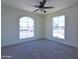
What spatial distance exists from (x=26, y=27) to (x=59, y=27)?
2.82 meters

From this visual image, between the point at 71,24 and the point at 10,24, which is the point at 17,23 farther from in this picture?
the point at 71,24

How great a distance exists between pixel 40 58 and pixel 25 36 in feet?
12.4

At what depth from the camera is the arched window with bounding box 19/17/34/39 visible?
6.46m

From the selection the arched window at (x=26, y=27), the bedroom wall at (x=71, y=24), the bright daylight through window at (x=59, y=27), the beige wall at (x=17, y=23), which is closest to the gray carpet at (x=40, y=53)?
the bedroom wall at (x=71, y=24)

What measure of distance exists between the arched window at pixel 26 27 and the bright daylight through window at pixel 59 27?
2079mm

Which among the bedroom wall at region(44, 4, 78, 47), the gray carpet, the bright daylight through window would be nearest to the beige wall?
the bedroom wall at region(44, 4, 78, 47)

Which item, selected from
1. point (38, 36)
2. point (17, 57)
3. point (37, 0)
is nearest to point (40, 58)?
point (17, 57)

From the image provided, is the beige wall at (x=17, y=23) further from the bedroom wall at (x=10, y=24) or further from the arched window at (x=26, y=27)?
the arched window at (x=26, y=27)

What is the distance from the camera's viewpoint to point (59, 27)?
6477 millimetres

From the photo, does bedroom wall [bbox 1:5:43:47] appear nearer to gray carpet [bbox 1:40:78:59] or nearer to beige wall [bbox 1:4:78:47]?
beige wall [bbox 1:4:78:47]

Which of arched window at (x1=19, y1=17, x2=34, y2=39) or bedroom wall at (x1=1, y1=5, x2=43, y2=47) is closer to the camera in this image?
bedroom wall at (x1=1, y1=5, x2=43, y2=47)

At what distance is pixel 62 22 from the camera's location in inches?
241

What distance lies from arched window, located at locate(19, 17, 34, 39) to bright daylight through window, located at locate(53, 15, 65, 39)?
6.82ft

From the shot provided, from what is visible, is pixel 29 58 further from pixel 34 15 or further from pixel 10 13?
pixel 34 15
